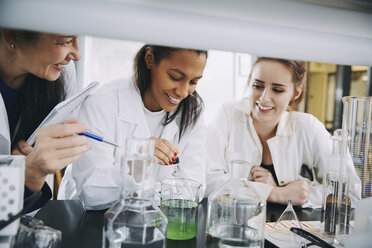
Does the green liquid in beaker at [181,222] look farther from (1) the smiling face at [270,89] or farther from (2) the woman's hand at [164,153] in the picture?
(1) the smiling face at [270,89]

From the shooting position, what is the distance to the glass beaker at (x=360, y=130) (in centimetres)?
79

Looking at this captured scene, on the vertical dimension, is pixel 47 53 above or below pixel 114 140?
above

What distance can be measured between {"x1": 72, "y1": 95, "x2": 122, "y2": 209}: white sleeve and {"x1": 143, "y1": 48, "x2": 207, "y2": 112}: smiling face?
0.80 ft

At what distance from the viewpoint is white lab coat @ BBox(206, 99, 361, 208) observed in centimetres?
180

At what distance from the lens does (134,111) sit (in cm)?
149

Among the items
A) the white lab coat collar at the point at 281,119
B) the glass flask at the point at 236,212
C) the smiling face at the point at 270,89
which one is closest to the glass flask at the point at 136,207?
the glass flask at the point at 236,212

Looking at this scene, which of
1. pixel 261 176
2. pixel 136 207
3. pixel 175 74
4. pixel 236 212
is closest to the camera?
pixel 136 207

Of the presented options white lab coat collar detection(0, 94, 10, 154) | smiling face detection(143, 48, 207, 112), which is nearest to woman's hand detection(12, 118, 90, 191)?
white lab coat collar detection(0, 94, 10, 154)

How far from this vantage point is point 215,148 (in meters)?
1.86

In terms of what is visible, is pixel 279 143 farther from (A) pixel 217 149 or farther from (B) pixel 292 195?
(B) pixel 292 195

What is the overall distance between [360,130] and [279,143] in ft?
3.57

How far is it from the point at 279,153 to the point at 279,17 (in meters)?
1.40

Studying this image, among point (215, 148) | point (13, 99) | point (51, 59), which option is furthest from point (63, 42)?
point (215, 148)

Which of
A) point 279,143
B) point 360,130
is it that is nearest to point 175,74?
point 360,130
